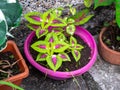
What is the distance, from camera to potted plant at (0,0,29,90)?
3.94 ft

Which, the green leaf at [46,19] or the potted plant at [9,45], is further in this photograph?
the green leaf at [46,19]

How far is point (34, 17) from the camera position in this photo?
1.56 m

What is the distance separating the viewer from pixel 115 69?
1.81 meters

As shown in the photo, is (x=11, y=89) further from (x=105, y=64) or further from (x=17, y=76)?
(x=105, y=64)

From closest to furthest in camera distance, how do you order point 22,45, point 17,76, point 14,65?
1. point 17,76
2. point 14,65
3. point 22,45

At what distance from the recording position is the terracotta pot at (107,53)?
5.76 feet

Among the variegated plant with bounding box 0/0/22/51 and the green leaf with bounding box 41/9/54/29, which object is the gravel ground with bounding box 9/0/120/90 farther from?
the variegated plant with bounding box 0/0/22/51

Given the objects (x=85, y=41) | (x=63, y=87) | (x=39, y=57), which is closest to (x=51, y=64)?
(x=39, y=57)

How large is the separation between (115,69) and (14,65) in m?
0.61

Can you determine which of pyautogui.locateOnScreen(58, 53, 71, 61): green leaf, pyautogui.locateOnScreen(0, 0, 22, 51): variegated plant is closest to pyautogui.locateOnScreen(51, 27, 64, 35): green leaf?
pyautogui.locateOnScreen(58, 53, 71, 61): green leaf

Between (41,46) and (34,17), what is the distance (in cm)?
15

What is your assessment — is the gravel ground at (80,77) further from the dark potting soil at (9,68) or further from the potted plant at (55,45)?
the dark potting soil at (9,68)

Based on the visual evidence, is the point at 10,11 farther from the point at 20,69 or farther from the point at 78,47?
the point at 78,47

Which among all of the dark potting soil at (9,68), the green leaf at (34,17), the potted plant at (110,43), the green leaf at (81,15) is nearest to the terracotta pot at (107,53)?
the potted plant at (110,43)
